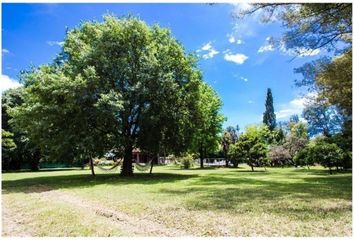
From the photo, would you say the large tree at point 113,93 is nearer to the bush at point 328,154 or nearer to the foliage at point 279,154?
the bush at point 328,154

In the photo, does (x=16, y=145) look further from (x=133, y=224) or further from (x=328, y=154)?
(x=133, y=224)

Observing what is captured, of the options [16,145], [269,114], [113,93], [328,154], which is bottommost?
[328,154]

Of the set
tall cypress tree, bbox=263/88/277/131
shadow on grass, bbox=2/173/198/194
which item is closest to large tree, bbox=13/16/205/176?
shadow on grass, bbox=2/173/198/194

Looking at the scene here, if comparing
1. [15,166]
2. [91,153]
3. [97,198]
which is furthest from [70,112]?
[15,166]

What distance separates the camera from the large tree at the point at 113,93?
19594 millimetres

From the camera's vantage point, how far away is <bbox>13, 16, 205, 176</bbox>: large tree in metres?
19.6

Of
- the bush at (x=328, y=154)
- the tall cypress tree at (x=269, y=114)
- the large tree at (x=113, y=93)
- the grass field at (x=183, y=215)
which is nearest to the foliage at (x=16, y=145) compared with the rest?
the large tree at (x=113, y=93)

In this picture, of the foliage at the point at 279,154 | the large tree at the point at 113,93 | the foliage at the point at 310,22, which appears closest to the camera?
the foliage at the point at 310,22

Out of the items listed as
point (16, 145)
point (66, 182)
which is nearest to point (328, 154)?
point (66, 182)

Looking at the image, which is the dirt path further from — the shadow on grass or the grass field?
the shadow on grass

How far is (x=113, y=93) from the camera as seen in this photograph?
Result: 20.0 meters

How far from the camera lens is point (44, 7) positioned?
35.2 feet

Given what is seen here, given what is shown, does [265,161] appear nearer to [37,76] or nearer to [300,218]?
[37,76]

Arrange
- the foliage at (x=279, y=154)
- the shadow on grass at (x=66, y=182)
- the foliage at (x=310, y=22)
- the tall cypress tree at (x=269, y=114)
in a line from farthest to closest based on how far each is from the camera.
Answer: the tall cypress tree at (x=269, y=114) → the foliage at (x=279, y=154) → the shadow on grass at (x=66, y=182) → the foliage at (x=310, y=22)
